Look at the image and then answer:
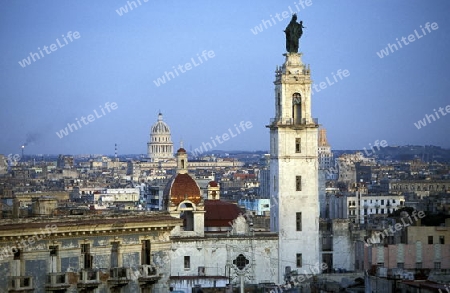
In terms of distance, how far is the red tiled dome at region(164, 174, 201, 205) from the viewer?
7094 cm

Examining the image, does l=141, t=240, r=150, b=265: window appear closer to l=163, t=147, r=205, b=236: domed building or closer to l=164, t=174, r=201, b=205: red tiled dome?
l=163, t=147, r=205, b=236: domed building

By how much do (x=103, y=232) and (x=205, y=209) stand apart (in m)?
34.9

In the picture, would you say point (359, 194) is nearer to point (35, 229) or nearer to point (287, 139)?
point (287, 139)

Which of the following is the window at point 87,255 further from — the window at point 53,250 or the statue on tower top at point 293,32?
the statue on tower top at point 293,32

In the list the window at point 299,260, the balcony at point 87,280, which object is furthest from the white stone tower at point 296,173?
the balcony at point 87,280

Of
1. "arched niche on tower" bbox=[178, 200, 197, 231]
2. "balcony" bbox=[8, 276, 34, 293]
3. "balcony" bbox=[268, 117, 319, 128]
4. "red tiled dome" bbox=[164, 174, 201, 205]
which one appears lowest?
"balcony" bbox=[8, 276, 34, 293]

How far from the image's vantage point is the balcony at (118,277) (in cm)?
3981

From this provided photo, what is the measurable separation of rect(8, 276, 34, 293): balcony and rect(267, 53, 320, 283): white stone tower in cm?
3092

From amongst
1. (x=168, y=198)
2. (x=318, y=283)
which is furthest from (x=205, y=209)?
(x=318, y=283)

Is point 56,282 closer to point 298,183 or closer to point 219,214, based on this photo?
point 298,183

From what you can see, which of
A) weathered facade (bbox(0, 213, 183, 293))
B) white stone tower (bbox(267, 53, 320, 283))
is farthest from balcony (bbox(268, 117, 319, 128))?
weathered facade (bbox(0, 213, 183, 293))

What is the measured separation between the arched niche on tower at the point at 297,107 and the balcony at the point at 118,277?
3011 centimetres

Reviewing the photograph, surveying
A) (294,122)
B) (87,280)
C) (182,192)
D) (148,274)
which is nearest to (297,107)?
(294,122)

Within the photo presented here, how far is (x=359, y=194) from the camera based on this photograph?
154625mm
